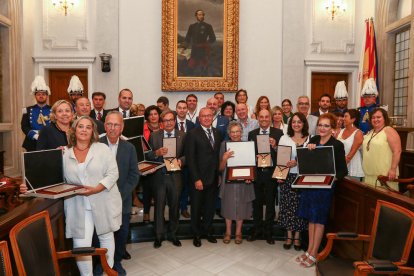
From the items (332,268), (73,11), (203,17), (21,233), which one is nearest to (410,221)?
(332,268)

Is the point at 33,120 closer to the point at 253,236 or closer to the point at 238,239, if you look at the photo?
the point at 238,239

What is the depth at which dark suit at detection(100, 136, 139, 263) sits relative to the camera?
3.25m

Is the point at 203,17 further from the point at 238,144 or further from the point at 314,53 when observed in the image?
the point at 238,144

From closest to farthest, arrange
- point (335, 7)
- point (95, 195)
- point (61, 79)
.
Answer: point (95, 195) → point (335, 7) → point (61, 79)

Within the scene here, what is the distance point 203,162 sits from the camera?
4184 millimetres

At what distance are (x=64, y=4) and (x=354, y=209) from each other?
7.24 metres

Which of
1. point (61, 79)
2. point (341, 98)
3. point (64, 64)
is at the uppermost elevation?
point (64, 64)

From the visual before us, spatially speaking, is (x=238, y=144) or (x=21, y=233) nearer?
(x=21, y=233)

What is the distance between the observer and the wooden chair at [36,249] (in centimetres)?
191

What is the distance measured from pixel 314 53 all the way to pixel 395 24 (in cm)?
170

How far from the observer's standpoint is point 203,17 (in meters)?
7.79

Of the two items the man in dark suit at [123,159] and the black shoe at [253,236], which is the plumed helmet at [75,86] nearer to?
the man in dark suit at [123,159]

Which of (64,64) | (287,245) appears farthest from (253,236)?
(64,64)

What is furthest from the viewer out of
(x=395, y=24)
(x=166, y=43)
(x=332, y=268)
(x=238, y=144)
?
(x=166, y=43)
